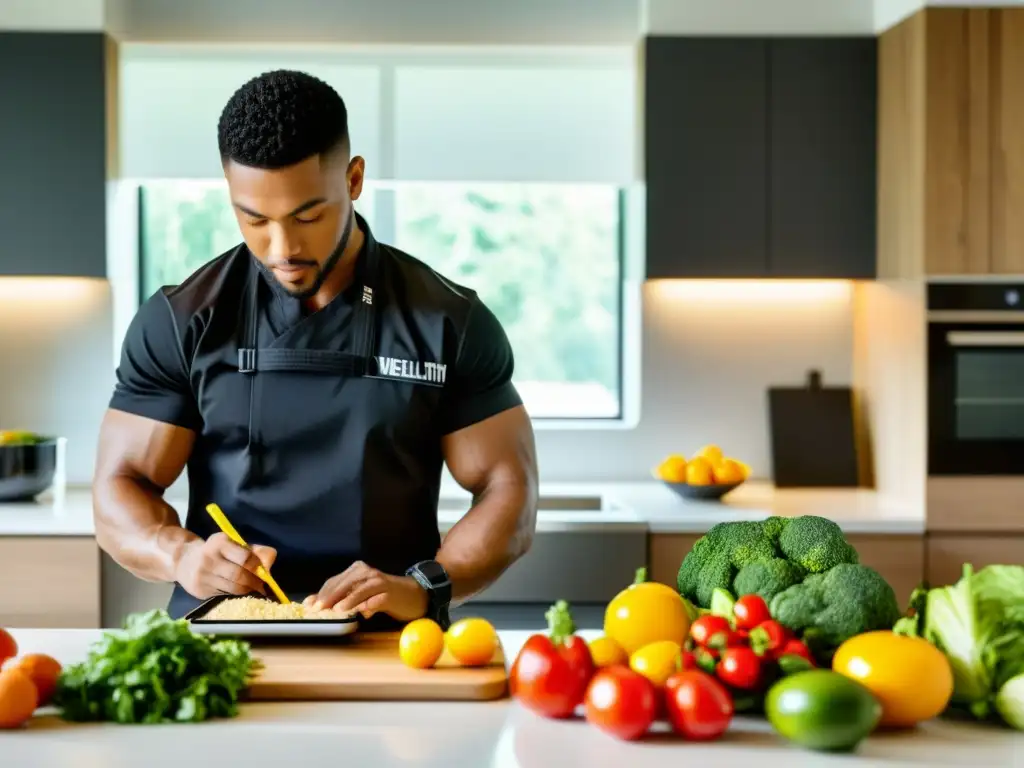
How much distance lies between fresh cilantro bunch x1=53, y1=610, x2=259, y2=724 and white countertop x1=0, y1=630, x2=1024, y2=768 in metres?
0.02

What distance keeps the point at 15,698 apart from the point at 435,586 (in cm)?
68

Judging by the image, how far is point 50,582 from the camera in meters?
3.16

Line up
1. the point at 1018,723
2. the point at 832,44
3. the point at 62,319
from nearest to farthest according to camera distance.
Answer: the point at 1018,723 < the point at 832,44 < the point at 62,319

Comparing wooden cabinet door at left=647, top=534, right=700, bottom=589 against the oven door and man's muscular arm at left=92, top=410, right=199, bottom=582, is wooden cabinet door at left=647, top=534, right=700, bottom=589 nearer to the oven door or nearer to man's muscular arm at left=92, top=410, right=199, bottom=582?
the oven door

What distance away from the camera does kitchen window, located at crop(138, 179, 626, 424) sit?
4.00m

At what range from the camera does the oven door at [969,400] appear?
3.34 meters

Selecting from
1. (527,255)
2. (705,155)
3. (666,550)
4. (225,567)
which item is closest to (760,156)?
(705,155)

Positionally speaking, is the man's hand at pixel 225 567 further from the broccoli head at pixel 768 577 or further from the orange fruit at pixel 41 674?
the broccoli head at pixel 768 577

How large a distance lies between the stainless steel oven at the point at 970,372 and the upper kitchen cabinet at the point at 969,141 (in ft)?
0.27

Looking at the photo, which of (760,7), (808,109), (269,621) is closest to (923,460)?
(808,109)

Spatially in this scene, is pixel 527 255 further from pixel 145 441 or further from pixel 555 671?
pixel 555 671

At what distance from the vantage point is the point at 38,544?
313 cm

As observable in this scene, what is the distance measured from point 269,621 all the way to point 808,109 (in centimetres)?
252

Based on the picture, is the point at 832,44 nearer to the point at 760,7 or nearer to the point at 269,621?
the point at 760,7
